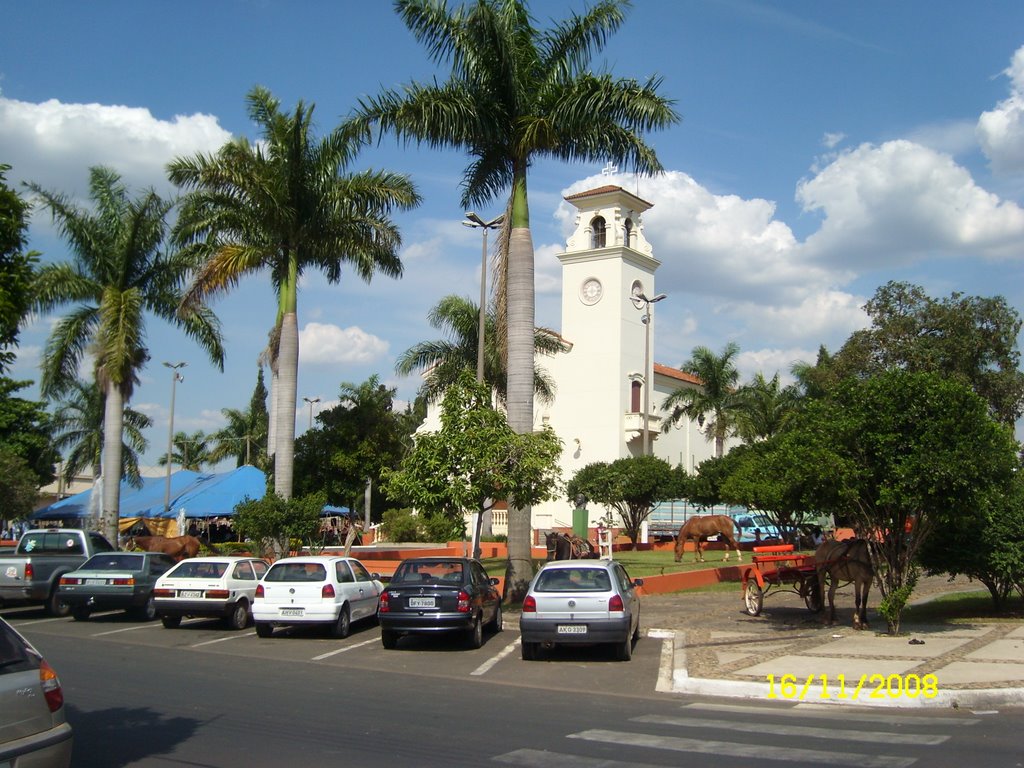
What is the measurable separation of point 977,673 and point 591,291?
4939 centimetres

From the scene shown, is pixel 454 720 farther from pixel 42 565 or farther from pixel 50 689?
pixel 42 565

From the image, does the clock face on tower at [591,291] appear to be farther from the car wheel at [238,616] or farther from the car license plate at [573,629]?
the car license plate at [573,629]

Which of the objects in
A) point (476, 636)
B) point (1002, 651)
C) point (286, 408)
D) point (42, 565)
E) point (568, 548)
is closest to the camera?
point (1002, 651)

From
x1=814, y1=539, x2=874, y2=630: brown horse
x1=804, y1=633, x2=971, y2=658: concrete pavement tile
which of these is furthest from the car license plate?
x1=814, y1=539, x2=874, y2=630: brown horse

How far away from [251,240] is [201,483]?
18.6 meters

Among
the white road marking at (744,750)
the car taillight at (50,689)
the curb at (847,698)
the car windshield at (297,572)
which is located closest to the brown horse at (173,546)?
the car windshield at (297,572)

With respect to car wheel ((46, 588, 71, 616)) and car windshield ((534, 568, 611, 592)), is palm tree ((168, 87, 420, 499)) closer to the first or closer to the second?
car wheel ((46, 588, 71, 616))

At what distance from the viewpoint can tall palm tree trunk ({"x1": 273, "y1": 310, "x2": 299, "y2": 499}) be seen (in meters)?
25.0

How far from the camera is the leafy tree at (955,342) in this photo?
39750mm

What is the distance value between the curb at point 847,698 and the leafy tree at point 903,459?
4.16 metres

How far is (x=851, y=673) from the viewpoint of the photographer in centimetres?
1185

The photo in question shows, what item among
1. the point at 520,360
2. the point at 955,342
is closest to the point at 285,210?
the point at 520,360

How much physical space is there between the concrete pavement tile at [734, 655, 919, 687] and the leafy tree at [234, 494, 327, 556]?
1437cm

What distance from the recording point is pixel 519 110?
21.0 metres
